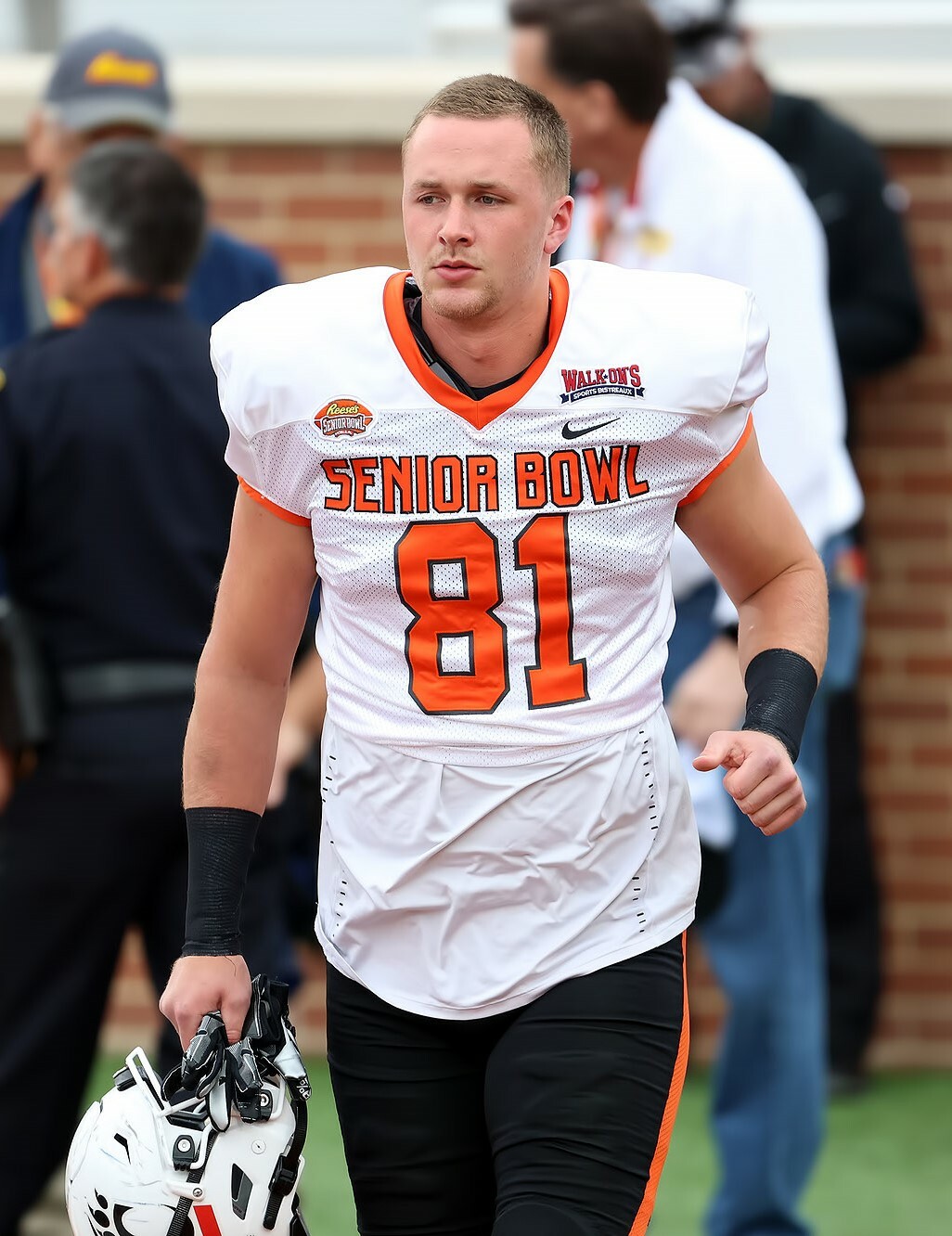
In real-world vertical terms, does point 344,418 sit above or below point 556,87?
below

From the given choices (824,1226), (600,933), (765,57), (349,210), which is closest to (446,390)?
(600,933)

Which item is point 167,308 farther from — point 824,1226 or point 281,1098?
point 824,1226

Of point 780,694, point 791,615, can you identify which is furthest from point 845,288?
point 780,694

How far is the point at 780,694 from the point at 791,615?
15cm

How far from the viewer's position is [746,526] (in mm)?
2916

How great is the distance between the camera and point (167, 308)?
14.7 ft

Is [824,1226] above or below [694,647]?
below

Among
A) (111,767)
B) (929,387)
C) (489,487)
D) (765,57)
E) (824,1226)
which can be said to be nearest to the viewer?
(489,487)

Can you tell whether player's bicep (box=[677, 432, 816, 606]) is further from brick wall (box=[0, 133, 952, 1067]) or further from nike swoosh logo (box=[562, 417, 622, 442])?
brick wall (box=[0, 133, 952, 1067])

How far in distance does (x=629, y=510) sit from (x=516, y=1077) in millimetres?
726

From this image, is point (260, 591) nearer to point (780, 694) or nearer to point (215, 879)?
point (215, 879)

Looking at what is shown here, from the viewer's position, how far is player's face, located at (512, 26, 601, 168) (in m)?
4.46

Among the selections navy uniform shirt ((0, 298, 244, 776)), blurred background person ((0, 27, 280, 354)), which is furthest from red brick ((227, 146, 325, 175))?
navy uniform shirt ((0, 298, 244, 776))

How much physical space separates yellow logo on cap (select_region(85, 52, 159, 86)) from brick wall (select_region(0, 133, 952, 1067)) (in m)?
0.98
